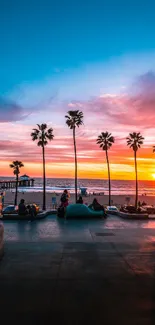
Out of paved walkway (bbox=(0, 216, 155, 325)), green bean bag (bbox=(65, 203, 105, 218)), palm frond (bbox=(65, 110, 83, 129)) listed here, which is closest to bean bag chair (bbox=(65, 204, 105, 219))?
green bean bag (bbox=(65, 203, 105, 218))

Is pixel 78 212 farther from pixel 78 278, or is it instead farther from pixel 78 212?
pixel 78 278

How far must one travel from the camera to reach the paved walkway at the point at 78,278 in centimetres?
514

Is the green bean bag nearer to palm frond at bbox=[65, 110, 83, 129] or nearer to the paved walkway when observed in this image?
the paved walkway

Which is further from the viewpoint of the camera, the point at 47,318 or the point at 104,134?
the point at 104,134

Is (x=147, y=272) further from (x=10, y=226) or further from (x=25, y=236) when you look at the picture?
(x=10, y=226)

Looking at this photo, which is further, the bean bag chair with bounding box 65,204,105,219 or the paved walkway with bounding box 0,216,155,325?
the bean bag chair with bounding box 65,204,105,219

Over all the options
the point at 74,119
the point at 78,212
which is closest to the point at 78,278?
the point at 78,212

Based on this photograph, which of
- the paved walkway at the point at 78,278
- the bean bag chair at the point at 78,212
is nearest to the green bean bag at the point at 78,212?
the bean bag chair at the point at 78,212

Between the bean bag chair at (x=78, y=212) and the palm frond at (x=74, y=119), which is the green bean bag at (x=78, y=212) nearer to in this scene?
the bean bag chair at (x=78, y=212)

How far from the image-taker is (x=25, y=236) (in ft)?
41.0

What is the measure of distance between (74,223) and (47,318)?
37.9 ft

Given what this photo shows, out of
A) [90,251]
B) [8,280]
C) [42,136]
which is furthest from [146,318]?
[42,136]

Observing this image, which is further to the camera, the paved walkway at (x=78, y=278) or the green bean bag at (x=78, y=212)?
the green bean bag at (x=78, y=212)

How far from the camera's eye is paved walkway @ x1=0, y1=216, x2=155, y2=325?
16.9 ft
